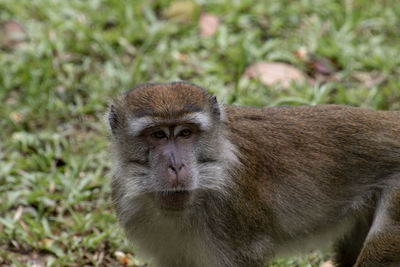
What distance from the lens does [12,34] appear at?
9164 mm

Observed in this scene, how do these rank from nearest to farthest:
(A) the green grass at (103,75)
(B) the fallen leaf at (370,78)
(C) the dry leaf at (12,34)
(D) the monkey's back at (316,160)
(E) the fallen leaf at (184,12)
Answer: (D) the monkey's back at (316,160) → (A) the green grass at (103,75) → (B) the fallen leaf at (370,78) → (C) the dry leaf at (12,34) → (E) the fallen leaf at (184,12)

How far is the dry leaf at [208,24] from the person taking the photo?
9156mm

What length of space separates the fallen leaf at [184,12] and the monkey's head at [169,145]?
448 cm

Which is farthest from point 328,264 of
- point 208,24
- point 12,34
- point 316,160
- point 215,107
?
point 12,34

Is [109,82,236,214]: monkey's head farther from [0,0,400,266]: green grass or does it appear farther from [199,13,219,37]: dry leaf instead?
[199,13,219,37]: dry leaf

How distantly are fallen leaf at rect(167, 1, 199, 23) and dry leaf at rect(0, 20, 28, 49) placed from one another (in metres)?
1.97

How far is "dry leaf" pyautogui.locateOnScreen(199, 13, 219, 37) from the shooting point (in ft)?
30.0

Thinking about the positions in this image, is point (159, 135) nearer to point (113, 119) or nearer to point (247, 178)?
point (113, 119)

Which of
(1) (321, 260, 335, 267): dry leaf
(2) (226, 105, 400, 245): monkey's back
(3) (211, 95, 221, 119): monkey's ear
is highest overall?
(3) (211, 95, 221, 119): monkey's ear

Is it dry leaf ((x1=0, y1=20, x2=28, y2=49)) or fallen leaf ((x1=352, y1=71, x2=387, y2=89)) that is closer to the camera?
fallen leaf ((x1=352, y1=71, x2=387, y2=89))

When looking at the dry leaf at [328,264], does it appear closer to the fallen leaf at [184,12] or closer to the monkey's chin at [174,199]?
the monkey's chin at [174,199]

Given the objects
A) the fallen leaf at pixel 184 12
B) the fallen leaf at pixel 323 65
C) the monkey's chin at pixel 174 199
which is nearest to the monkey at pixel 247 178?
the monkey's chin at pixel 174 199

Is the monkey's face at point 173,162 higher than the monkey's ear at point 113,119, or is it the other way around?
the monkey's ear at point 113,119

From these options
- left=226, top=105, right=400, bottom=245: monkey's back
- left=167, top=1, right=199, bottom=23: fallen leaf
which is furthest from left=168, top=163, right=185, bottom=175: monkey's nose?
left=167, top=1, right=199, bottom=23: fallen leaf
